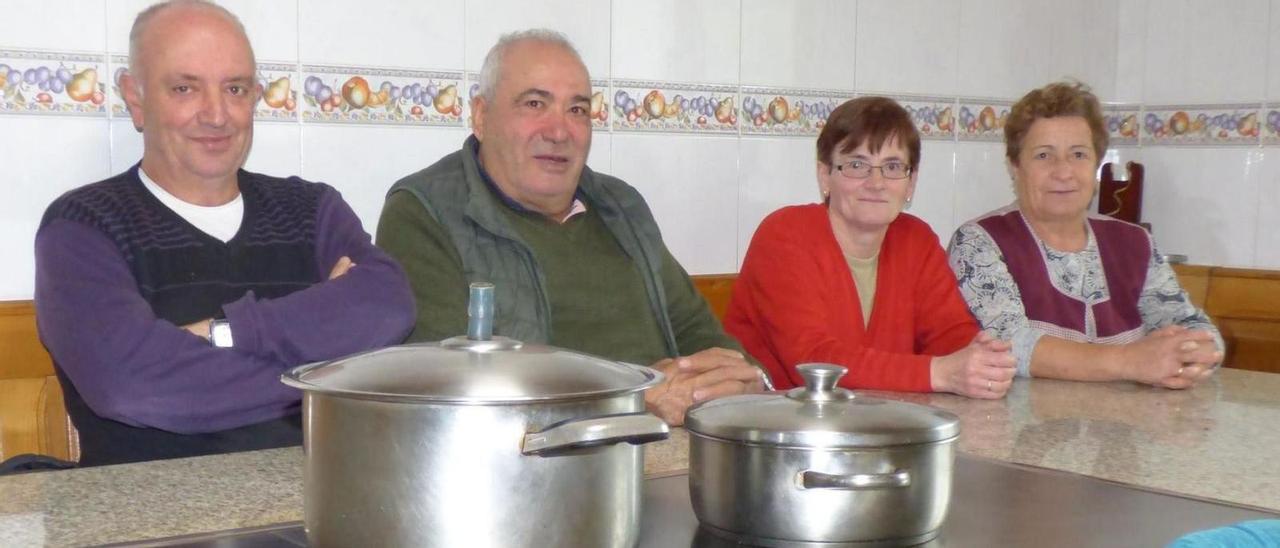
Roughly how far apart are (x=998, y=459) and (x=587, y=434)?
0.74m

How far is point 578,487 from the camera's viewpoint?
0.85 meters

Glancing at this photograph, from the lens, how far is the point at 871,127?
2.61m

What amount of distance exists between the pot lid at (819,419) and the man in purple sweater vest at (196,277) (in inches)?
42.1

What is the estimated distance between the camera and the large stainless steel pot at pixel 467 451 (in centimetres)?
82

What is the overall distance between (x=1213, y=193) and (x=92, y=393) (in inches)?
125

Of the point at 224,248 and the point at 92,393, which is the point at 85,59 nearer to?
the point at 224,248

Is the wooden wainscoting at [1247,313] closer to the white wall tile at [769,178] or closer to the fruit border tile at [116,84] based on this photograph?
the white wall tile at [769,178]

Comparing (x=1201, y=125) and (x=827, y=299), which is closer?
(x=827, y=299)

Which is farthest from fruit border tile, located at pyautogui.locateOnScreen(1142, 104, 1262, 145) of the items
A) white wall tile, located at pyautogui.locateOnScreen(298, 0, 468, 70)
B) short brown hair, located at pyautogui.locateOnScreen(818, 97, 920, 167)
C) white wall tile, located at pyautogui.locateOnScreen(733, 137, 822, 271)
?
white wall tile, located at pyautogui.locateOnScreen(298, 0, 468, 70)

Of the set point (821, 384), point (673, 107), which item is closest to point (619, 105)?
point (673, 107)

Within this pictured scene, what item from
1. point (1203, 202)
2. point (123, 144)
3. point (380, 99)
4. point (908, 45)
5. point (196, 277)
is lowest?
point (196, 277)

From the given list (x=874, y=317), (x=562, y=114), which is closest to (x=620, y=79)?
(x=562, y=114)

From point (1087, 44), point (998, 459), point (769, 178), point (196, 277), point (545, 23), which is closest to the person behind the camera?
point (998, 459)

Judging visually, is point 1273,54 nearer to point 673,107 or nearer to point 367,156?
point 673,107
